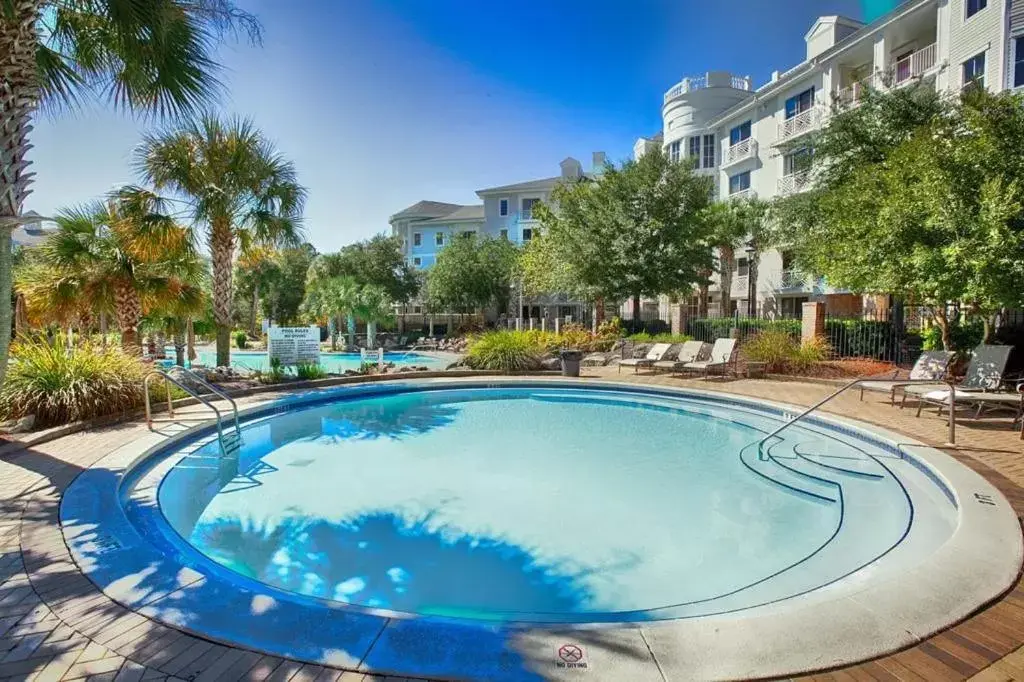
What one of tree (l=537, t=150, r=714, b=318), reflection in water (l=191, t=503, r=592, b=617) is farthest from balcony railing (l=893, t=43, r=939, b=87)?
reflection in water (l=191, t=503, r=592, b=617)

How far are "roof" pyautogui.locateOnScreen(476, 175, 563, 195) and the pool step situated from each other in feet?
124

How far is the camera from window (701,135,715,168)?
33469mm

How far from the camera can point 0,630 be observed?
2965 millimetres

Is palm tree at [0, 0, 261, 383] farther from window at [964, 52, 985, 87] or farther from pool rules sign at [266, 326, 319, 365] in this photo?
window at [964, 52, 985, 87]

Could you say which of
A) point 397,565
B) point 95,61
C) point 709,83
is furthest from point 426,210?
point 397,565

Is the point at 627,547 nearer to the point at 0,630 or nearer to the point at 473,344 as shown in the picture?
the point at 0,630

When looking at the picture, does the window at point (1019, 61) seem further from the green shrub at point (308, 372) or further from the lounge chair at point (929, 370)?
the green shrub at point (308, 372)

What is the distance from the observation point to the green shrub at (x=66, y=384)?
8.05 m

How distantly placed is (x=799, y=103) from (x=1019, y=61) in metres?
10.2

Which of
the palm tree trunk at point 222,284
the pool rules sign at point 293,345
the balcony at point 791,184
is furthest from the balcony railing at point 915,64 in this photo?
the palm tree trunk at point 222,284

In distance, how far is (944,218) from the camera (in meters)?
9.96

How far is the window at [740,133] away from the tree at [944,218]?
63.6 ft

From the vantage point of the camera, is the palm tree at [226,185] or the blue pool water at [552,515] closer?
the blue pool water at [552,515]

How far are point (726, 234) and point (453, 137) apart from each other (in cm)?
1581
